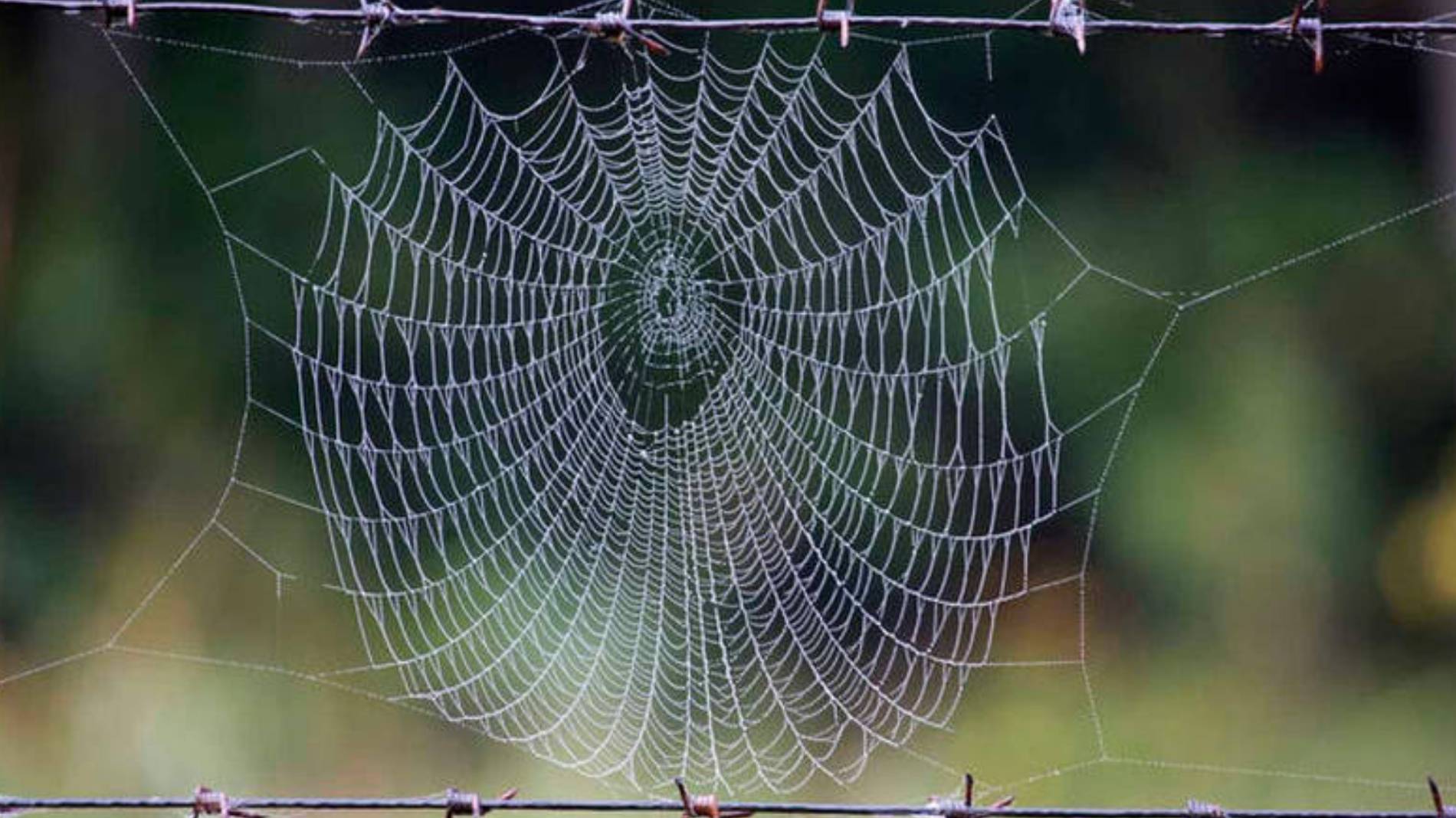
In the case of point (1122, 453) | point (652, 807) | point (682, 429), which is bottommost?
point (652, 807)

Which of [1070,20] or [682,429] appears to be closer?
[1070,20]

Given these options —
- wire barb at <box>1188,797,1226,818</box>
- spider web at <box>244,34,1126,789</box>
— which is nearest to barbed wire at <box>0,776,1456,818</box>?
wire barb at <box>1188,797,1226,818</box>

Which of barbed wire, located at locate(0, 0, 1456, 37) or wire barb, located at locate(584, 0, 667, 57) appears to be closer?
barbed wire, located at locate(0, 0, 1456, 37)

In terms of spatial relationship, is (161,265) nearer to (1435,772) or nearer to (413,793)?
(413,793)

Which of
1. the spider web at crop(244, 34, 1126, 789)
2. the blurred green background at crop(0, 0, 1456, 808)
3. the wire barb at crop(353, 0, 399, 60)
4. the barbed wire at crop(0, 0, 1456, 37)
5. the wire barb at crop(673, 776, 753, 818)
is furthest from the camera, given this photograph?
the blurred green background at crop(0, 0, 1456, 808)

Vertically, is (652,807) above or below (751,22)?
below

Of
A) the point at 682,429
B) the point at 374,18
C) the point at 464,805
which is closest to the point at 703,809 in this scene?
the point at 464,805

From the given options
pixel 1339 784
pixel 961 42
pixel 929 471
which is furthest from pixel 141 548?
pixel 1339 784

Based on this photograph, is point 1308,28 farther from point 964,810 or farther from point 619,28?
point 964,810

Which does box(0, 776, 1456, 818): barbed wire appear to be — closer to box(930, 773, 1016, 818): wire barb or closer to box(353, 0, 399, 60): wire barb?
box(930, 773, 1016, 818): wire barb
